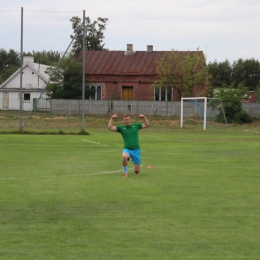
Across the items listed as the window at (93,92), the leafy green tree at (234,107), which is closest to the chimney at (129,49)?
the window at (93,92)

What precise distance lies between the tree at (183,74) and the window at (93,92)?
5962 mm

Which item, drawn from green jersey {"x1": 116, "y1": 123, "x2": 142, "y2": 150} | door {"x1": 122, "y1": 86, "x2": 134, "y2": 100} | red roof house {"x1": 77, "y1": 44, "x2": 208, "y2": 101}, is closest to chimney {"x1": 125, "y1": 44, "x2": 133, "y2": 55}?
red roof house {"x1": 77, "y1": 44, "x2": 208, "y2": 101}

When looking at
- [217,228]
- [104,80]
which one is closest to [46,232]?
[217,228]

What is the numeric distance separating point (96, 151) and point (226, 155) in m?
4.97

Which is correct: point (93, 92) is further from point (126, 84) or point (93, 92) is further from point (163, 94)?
point (163, 94)

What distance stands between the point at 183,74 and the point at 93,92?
8.63 m

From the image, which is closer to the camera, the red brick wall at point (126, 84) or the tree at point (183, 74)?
the tree at point (183, 74)

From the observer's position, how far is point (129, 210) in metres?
10.8

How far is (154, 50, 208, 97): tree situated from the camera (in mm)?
61062

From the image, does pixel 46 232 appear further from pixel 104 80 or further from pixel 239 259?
pixel 104 80

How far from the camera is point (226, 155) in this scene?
23.1 m

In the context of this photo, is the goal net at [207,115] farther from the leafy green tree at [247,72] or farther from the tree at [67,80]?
the leafy green tree at [247,72]

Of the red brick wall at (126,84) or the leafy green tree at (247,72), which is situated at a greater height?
the leafy green tree at (247,72)

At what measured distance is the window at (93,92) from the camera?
200ft
